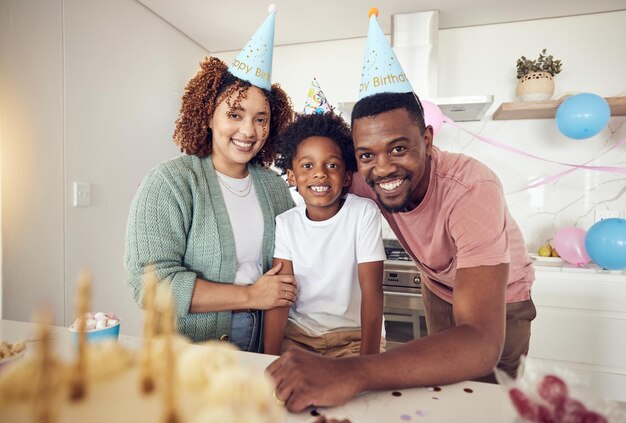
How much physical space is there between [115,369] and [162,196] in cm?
84

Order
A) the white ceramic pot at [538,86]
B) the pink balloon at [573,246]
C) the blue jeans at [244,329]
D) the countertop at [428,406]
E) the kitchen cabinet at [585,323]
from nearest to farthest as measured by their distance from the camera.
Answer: the countertop at [428,406] < the blue jeans at [244,329] < the kitchen cabinet at [585,323] < the pink balloon at [573,246] < the white ceramic pot at [538,86]

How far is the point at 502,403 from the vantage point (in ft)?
2.10

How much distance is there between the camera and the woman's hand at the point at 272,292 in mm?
1096

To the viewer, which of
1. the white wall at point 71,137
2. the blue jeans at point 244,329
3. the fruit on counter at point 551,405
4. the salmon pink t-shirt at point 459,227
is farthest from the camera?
the white wall at point 71,137

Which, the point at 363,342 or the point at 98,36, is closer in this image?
the point at 363,342

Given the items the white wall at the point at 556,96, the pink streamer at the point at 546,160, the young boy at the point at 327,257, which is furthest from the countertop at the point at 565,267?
the young boy at the point at 327,257

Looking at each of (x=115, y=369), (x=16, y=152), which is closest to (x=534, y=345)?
(x=115, y=369)

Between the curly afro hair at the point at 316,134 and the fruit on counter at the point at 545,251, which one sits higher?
the curly afro hair at the point at 316,134

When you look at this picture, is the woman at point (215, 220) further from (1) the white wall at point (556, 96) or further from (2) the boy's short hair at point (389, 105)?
(1) the white wall at point (556, 96)

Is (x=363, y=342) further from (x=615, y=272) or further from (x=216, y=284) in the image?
(x=615, y=272)

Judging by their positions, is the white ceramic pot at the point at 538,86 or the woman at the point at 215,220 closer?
the woman at the point at 215,220

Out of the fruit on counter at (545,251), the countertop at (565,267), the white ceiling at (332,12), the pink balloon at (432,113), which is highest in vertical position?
the white ceiling at (332,12)

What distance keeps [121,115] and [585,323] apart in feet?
9.31

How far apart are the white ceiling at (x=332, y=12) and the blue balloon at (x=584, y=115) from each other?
722mm
